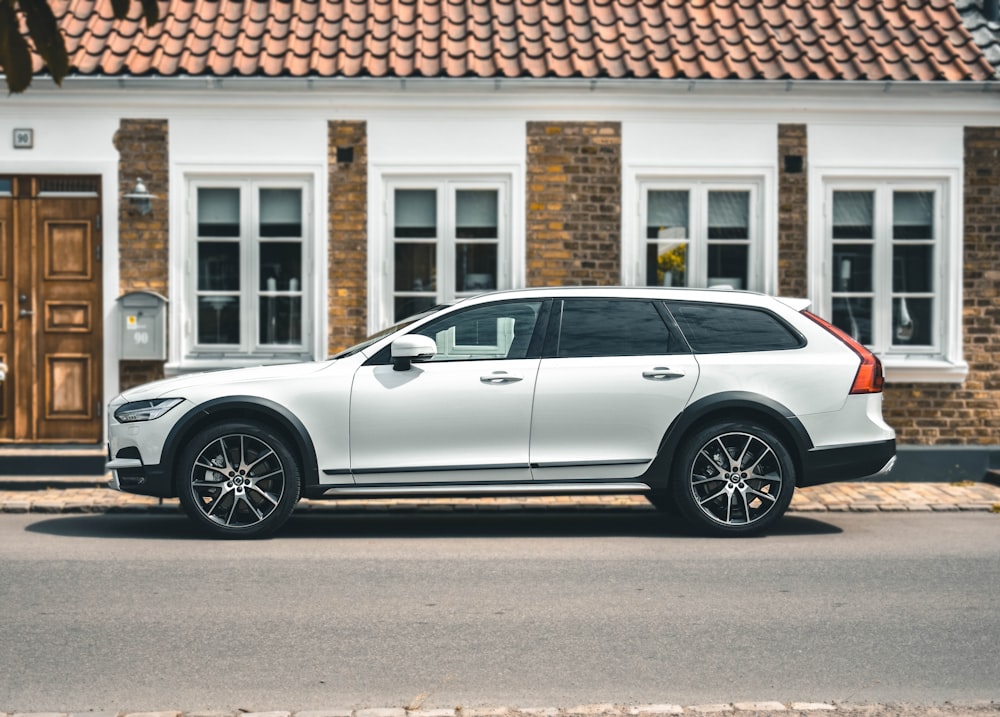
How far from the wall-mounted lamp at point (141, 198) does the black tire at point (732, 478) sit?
20.4 ft

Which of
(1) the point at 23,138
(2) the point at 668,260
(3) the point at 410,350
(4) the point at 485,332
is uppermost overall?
(1) the point at 23,138

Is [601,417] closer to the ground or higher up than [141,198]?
closer to the ground

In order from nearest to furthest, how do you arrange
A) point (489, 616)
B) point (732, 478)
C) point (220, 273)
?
1. point (489, 616)
2. point (732, 478)
3. point (220, 273)

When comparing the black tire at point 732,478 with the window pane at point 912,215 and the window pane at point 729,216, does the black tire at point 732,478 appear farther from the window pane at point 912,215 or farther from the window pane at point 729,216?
the window pane at point 912,215

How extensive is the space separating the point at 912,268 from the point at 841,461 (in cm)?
469

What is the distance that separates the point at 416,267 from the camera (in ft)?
42.2

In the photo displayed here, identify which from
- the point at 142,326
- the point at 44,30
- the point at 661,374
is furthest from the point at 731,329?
the point at 44,30

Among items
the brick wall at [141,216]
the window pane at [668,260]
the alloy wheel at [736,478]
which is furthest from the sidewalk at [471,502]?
the window pane at [668,260]

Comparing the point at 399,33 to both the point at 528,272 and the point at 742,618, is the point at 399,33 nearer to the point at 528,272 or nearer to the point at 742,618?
the point at 528,272

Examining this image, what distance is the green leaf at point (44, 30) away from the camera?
293 cm

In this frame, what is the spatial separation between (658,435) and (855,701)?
385 centimetres

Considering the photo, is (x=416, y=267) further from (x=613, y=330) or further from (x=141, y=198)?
(x=613, y=330)

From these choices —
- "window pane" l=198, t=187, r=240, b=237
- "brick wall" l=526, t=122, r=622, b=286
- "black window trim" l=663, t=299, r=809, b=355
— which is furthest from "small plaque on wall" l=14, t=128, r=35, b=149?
"black window trim" l=663, t=299, r=809, b=355

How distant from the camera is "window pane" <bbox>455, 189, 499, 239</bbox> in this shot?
12820 mm
